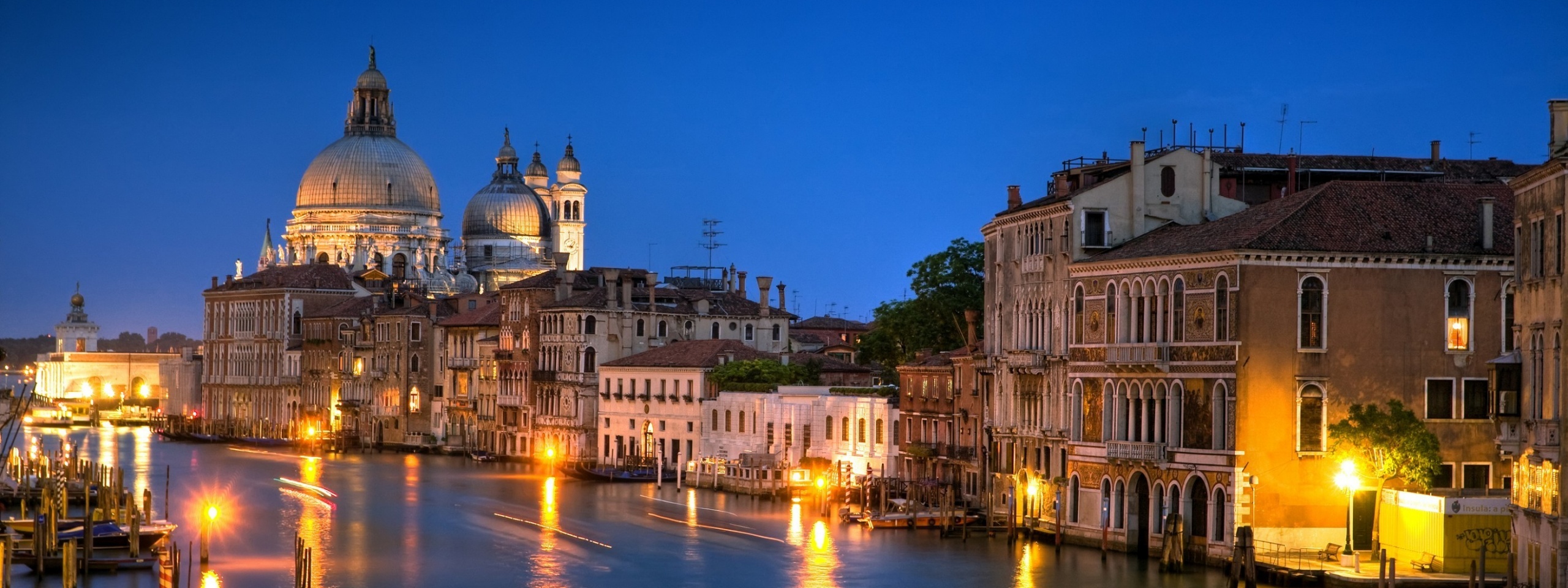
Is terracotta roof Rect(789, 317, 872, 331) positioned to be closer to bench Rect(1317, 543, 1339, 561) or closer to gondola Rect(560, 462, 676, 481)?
gondola Rect(560, 462, 676, 481)

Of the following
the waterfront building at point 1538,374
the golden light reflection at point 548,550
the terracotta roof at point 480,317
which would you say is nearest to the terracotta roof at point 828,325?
the terracotta roof at point 480,317

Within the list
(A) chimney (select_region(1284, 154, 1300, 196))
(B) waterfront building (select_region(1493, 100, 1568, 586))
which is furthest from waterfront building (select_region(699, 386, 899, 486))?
(B) waterfront building (select_region(1493, 100, 1568, 586))

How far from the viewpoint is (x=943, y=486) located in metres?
50.3

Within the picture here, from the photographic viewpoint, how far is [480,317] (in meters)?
87.3

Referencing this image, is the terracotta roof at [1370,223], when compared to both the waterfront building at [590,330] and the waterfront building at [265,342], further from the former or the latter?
the waterfront building at [265,342]

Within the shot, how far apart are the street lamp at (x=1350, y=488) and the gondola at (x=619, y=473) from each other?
1159 inches

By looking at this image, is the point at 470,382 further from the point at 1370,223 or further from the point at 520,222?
the point at 1370,223

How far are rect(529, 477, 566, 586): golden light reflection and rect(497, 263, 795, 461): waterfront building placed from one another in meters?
13.6

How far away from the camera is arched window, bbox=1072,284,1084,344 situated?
4241 centimetres

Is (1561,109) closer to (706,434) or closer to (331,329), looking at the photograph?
(706,434)

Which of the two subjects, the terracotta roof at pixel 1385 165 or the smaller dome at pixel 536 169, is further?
the smaller dome at pixel 536 169

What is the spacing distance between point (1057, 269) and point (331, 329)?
202 feet

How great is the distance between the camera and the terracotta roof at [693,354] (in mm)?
66812

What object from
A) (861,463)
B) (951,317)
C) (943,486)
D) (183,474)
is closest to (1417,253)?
(943,486)
